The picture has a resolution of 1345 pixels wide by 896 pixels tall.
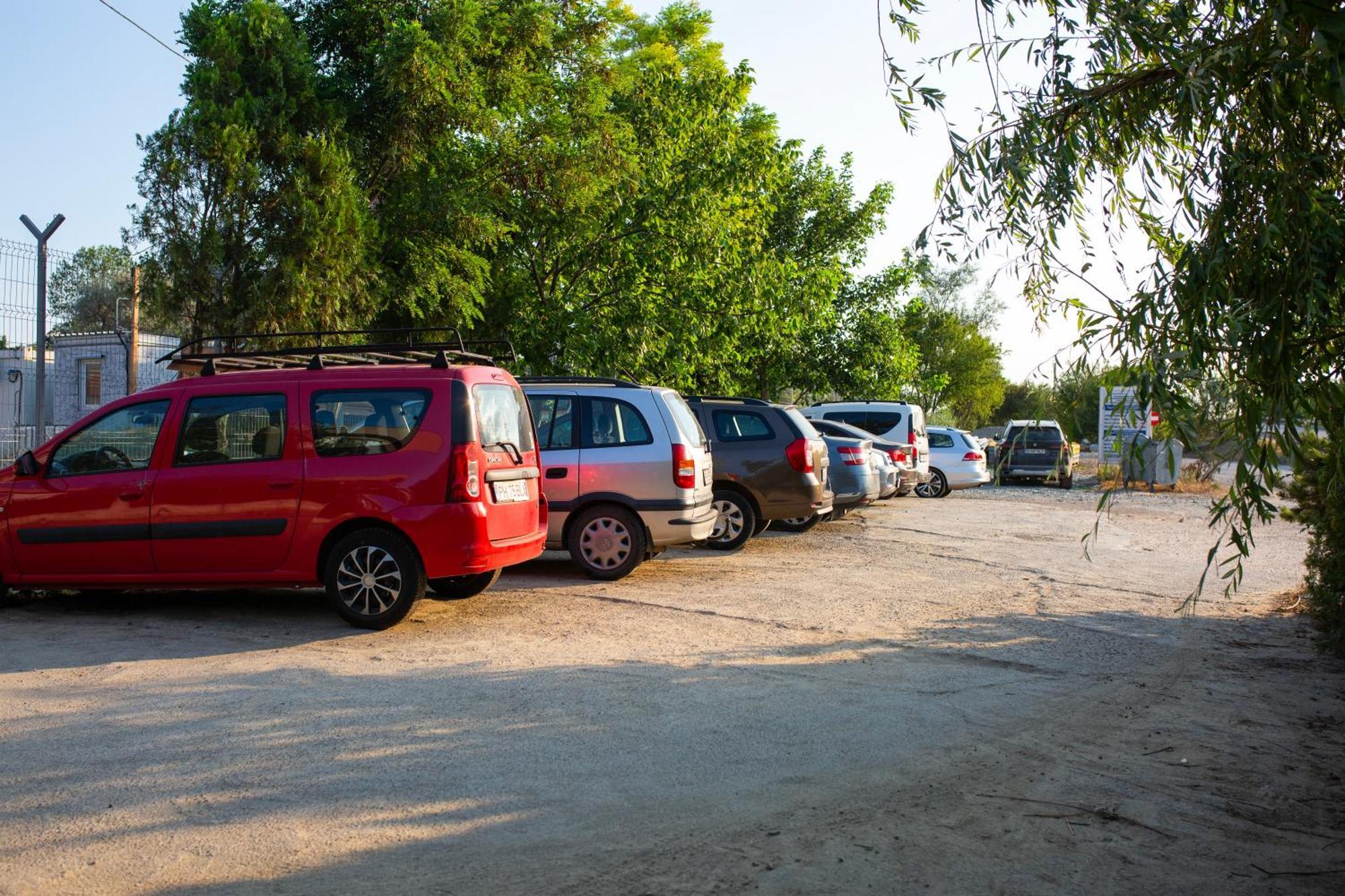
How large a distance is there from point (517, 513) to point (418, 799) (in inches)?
170

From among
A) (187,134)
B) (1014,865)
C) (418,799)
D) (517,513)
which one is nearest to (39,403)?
(187,134)

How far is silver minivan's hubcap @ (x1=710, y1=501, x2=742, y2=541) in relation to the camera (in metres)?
14.3

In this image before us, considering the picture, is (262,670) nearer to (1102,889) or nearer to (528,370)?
(1102,889)

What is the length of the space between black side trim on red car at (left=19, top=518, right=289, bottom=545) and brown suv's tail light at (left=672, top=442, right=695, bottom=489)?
404 centimetres

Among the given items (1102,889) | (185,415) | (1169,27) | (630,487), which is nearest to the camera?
(1102,889)

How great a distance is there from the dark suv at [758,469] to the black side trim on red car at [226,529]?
6572 mm

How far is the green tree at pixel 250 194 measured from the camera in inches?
563

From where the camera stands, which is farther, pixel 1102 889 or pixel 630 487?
pixel 630 487

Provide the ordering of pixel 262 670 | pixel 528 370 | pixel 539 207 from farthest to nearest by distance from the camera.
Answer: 1. pixel 528 370
2. pixel 539 207
3. pixel 262 670

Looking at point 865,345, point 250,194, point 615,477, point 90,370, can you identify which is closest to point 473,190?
point 250,194

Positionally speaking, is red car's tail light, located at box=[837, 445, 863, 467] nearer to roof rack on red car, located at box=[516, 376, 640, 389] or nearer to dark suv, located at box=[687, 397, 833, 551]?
dark suv, located at box=[687, 397, 833, 551]

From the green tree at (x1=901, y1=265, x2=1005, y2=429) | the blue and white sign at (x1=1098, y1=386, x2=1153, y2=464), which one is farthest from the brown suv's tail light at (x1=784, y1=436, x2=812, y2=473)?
the green tree at (x1=901, y1=265, x2=1005, y2=429)

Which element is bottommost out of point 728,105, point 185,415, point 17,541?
point 17,541

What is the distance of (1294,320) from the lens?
4.71 m
